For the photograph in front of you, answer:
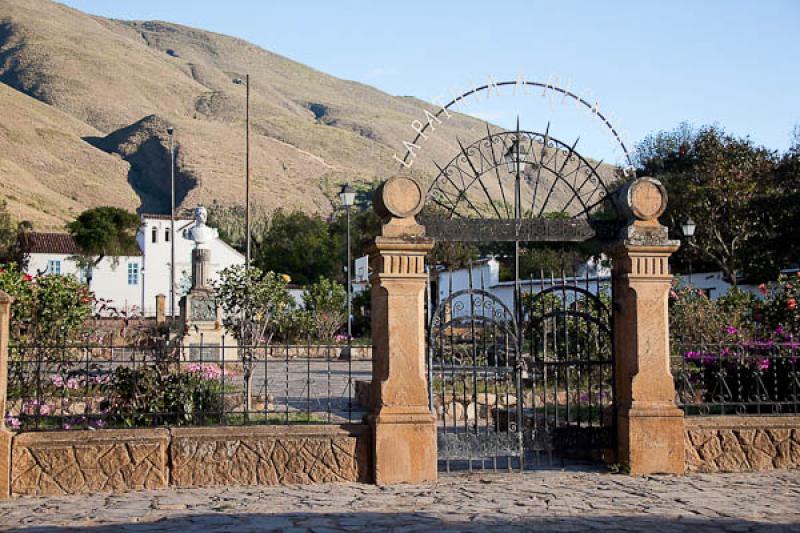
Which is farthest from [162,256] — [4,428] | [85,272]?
[4,428]

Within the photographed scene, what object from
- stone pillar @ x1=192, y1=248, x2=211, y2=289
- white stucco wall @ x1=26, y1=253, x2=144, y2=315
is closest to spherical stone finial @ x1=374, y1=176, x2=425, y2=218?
stone pillar @ x1=192, y1=248, x2=211, y2=289

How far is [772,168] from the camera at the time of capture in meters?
37.4

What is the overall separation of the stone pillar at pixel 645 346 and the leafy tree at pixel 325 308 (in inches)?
877

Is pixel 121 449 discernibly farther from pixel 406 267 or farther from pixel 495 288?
pixel 495 288

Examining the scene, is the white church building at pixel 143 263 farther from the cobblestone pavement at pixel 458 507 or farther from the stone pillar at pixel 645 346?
the cobblestone pavement at pixel 458 507

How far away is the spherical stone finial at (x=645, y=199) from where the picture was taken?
966 centimetres

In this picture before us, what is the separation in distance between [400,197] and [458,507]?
10.4 feet

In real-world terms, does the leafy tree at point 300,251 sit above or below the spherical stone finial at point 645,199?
above

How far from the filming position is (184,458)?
28.7 feet

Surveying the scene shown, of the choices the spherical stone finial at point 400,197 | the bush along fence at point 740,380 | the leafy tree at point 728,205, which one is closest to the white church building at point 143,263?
the leafy tree at point 728,205

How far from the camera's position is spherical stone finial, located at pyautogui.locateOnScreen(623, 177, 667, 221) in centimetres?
966

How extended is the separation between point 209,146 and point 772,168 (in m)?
95.1

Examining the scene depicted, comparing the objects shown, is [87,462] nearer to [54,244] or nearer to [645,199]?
[645,199]

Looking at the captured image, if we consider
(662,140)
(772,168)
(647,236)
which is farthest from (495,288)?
(647,236)
